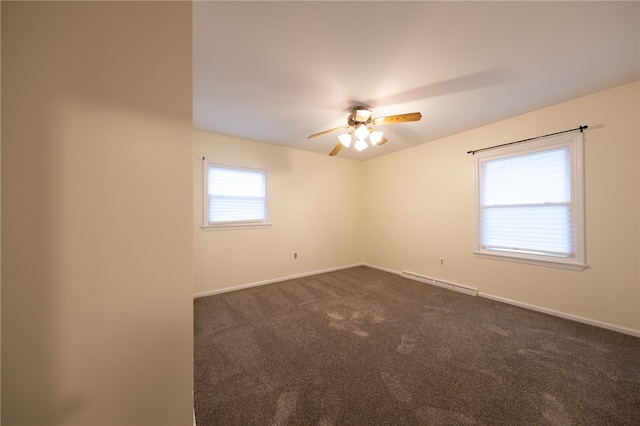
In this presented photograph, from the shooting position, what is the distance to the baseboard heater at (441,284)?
324 centimetres

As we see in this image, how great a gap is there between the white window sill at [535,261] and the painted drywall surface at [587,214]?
0.18 feet

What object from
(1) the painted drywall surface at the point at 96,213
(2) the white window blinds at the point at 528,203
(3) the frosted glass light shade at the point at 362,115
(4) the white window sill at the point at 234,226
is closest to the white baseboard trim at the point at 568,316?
(2) the white window blinds at the point at 528,203

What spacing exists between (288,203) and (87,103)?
10.5 feet

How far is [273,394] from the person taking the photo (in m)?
1.47

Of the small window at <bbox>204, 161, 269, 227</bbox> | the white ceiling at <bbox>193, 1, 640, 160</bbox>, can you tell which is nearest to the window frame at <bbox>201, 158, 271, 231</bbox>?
the small window at <bbox>204, 161, 269, 227</bbox>

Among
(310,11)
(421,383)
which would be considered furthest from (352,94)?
(421,383)

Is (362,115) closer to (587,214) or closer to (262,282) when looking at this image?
(587,214)

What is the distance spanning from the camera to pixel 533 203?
273cm

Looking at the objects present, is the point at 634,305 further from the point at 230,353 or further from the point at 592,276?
the point at 230,353

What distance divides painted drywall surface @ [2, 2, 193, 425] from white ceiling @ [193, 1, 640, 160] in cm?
60

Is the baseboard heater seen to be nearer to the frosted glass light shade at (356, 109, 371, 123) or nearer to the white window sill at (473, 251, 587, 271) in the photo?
the white window sill at (473, 251, 587, 271)

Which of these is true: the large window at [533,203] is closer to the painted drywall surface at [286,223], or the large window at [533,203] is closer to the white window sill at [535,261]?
the white window sill at [535,261]

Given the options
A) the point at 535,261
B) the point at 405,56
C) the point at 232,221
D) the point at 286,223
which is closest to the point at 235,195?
the point at 232,221

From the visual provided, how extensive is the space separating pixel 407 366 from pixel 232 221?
3.01 meters
